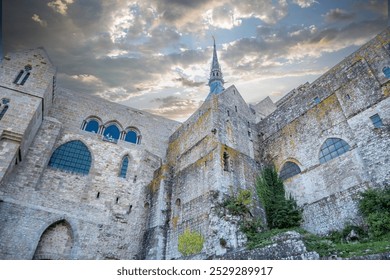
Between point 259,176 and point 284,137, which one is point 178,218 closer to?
point 259,176

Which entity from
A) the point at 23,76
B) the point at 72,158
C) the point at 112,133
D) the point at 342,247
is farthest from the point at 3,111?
→ the point at 342,247

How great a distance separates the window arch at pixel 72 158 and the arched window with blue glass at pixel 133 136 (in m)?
3.49

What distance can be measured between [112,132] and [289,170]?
12.8m

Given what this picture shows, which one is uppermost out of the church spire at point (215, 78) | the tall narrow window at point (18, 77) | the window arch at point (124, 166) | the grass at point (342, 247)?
the church spire at point (215, 78)

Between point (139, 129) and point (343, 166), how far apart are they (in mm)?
14226

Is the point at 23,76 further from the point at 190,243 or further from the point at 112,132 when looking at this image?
the point at 190,243

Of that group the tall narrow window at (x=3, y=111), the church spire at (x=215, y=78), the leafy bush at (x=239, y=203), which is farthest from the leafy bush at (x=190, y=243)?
the church spire at (x=215, y=78)

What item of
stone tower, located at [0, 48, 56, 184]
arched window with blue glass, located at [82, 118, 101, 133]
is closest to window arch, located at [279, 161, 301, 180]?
arched window with blue glass, located at [82, 118, 101, 133]

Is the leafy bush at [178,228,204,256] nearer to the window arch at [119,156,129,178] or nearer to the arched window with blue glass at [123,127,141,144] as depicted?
the window arch at [119,156,129,178]

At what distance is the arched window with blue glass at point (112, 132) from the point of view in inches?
706

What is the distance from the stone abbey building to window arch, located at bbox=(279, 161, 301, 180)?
0.21 feet

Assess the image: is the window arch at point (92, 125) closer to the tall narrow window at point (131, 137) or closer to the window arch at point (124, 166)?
the tall narrow window at point (131, 137)

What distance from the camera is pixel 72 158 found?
15.3 m

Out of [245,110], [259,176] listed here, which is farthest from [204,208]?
[245,110]
